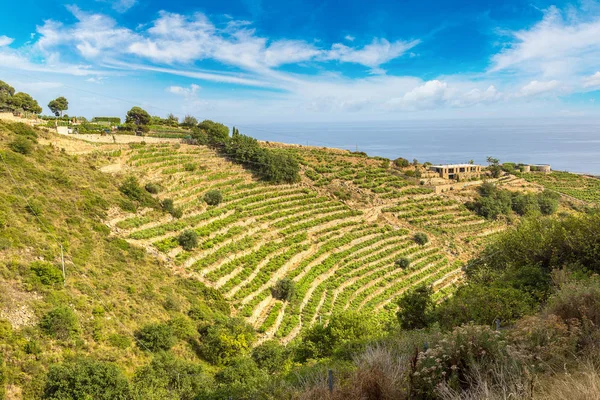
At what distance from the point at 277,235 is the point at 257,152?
12.2 m

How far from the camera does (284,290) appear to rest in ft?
65.5

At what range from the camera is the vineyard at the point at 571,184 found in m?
49.5

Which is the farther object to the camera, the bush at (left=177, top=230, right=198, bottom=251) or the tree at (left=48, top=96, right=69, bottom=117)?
the tree at (left=48, top=96, right=69, bottom=117)

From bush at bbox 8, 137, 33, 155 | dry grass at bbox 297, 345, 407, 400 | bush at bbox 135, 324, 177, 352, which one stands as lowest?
bush at bbox 135, 324, 177, 352

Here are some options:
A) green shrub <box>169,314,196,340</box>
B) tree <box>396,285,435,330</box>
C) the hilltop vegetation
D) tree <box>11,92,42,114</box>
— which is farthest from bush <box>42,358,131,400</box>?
tree <box>11,92,42,114</box>

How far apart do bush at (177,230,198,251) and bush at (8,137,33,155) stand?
10.7 metres

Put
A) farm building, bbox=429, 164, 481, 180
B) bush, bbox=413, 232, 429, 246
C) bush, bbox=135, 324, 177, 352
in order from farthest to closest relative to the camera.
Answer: farm building, bbox=429, 164, 481, 180
bush, bbox=413, 232, 429, 246
bush, bbox=135, 324, 177, 352

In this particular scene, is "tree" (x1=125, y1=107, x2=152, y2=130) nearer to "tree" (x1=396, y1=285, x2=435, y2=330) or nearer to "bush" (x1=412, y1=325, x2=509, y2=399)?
"tree" (x1=396, y1=285, x2=435, y2=330)

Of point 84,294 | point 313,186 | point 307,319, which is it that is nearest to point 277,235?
point 307,319

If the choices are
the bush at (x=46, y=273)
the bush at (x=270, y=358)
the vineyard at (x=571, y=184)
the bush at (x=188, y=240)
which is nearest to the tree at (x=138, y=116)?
the bush at (x=188, y=240)

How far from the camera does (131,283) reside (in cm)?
1542

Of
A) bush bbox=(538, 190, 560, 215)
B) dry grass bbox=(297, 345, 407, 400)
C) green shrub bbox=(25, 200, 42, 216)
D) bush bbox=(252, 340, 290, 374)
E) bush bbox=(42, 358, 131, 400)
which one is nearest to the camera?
dry grass bbox=(297, 345, 407, 400)

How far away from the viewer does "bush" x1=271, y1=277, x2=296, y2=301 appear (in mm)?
19959

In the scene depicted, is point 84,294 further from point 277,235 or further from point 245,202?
point 245,202
